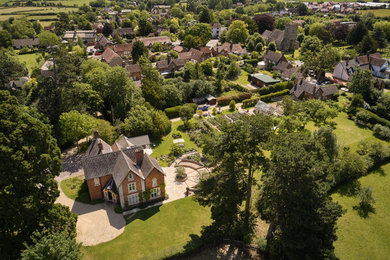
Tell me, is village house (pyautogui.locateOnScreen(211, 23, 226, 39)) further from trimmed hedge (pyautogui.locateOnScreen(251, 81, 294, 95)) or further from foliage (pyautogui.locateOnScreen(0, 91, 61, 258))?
foliage (pyautogui.locateOnScreen(0, 91, 61, 258))

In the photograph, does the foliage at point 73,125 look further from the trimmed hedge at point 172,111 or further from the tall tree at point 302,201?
the tall tree at point 302,201

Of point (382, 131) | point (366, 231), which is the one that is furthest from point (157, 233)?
point (382, 131)

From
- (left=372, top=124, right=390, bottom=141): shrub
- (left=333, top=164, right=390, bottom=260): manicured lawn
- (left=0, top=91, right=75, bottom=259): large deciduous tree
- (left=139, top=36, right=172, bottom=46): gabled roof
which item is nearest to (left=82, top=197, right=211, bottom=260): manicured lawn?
(left=0, top=91, right=75, bottom=259): large deciduous tree

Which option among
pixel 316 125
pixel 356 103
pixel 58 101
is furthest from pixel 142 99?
pixel 356 103

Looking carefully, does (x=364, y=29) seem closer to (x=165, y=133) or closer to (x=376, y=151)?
(x=376, y=151)

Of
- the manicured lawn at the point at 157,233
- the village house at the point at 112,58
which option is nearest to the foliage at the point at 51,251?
the manicured lawn at the point at 157,233

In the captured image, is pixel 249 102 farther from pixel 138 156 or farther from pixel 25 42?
pixel 25 42
